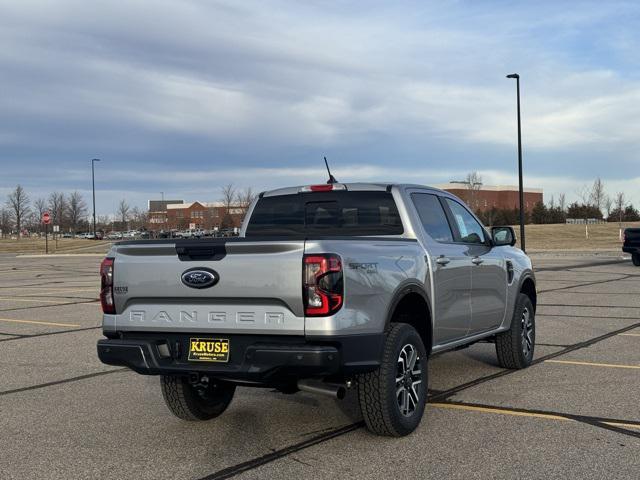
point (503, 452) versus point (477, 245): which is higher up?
point (477, 245)

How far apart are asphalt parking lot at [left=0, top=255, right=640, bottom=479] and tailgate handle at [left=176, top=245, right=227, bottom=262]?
1.33 metres

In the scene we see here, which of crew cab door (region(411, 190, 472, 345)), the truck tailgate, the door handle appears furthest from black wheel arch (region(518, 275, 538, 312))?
the truck tailgate

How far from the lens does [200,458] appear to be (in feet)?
15.2

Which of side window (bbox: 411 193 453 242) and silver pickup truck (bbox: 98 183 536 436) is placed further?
side window (bbox: 411 193 453 242)

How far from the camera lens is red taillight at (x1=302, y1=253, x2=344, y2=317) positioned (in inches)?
171

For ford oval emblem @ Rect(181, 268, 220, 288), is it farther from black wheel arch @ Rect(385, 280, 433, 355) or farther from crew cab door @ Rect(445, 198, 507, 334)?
crew cab door @ Rect(445, 198, 507, 334)

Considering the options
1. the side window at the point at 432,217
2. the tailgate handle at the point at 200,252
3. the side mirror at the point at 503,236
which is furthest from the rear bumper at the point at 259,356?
the side mirror at the point at 503,236

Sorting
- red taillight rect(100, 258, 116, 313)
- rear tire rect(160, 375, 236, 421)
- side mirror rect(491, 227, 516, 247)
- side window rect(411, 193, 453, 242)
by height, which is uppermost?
side window rect(411, 193, 453, 242)

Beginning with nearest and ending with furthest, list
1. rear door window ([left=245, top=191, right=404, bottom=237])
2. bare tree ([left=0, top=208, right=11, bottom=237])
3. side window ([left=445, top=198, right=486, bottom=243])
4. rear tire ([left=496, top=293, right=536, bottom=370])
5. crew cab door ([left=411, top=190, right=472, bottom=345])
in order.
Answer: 1. crew cab door ([left=411, top=190, right=472, bottom=345])
2. rear door window ([left=245, top=191, right=404, bottom=237])
3. side window ([left=445, top=198, right=486, bottom=243])
4. rear tire ([left=496, top=293, right=536, bottom=370])
5. bare tree ([left=0, top=208, right=11, bottom=237])

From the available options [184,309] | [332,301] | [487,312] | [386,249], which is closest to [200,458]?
[184,309]

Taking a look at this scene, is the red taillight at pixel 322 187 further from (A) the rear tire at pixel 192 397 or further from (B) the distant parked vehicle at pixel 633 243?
(B) the distant parked vehicle at pixel 633 243

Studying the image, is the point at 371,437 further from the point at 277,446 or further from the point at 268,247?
the point at 268,247

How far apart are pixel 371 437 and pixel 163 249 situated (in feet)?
6.53

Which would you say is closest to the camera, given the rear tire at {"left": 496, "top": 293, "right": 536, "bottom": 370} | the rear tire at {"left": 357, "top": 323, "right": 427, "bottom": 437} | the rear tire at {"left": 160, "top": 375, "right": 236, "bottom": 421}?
the rear tire at {"left": 357, "top": 323, "right": 427, "bottom": 437}
